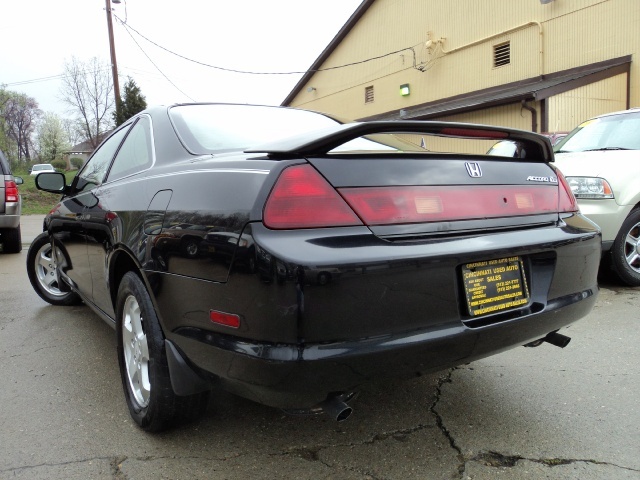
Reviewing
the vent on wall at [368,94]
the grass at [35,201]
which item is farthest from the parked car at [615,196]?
the vent on wall at [368,94]

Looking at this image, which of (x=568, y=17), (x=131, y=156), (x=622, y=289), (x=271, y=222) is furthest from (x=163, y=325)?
(x=568, y=17)

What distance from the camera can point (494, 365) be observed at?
3.06 metres

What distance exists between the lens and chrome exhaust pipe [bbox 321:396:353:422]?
172 centimetres

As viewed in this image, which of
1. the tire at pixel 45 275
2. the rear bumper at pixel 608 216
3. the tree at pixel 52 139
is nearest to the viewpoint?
the rear bumper at pixel 608 216

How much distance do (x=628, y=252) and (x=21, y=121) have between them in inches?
2852

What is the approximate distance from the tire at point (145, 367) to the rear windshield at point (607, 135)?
4.69 meters

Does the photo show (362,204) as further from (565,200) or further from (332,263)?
(565,200)

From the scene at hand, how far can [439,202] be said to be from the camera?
1897 mm

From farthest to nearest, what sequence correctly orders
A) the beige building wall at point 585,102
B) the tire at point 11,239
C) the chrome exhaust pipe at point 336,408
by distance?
1. the beige building wall at point 585,102
2. the tire at point 11,239
3. the chrome exhaust pipe at point 336,408

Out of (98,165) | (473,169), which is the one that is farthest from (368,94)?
(473,169)

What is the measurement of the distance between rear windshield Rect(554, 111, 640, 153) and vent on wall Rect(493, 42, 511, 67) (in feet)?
38.1

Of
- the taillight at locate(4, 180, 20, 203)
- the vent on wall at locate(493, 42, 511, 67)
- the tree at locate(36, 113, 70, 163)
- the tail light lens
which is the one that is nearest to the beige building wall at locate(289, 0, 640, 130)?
the vent on wall at locate(493, 42, 511, 67)

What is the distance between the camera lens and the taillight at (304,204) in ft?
5.56

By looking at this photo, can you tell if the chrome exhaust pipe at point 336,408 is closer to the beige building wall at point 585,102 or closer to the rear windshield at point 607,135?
the rear windshield at point 607,135
